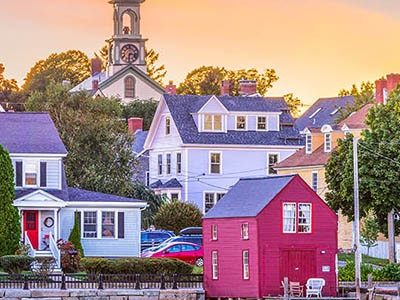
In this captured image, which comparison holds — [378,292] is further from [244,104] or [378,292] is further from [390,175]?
[244,104]

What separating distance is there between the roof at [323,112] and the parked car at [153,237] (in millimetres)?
47953

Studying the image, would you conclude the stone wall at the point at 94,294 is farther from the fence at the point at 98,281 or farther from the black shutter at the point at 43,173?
the black shutter at the point at 43,173

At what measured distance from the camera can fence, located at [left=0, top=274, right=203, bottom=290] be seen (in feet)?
229

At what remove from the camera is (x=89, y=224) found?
286ft

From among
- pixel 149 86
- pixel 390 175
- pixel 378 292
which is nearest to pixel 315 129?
pixel 390 175

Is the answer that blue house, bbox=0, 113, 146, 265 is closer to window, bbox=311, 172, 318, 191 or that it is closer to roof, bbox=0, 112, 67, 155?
roof, bbox=0, 112, 67, 155

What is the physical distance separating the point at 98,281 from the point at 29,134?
65.4ft

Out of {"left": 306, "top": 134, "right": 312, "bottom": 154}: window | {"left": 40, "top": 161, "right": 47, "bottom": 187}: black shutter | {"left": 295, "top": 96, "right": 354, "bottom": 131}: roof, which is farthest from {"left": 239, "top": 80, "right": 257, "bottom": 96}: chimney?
{"left": 40, "top": 161, "right": 47, "bottom": 187}: black shutter

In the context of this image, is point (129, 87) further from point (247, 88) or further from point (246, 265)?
point (246, 265)

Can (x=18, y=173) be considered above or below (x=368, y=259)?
above

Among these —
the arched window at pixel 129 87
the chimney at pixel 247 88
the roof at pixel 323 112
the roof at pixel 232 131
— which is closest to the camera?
the roof at pixel 232 131

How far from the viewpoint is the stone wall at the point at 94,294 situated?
226 ft

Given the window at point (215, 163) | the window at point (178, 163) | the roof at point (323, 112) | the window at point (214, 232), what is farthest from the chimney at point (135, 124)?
the window at point (214, 232)

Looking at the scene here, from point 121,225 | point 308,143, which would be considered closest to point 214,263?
point 121,225
